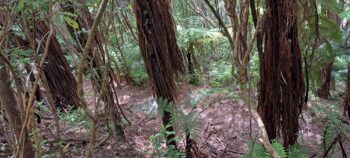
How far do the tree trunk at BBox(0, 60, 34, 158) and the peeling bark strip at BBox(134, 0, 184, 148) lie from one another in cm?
112

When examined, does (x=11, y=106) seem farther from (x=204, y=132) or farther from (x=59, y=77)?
(x=204, y=132)

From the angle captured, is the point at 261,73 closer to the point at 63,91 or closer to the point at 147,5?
the point at 147,5

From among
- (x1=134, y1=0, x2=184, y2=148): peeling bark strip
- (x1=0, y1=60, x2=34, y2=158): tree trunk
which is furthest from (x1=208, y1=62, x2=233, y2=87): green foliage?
(x1=0, y1=60, x2=34, y2=158): tree trunk

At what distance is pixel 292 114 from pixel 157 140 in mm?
1209

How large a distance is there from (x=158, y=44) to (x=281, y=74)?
3.43 feet

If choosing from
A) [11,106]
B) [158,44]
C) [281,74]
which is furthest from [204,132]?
[11,106]

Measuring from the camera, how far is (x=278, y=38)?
2.39m

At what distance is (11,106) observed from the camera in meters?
2.14

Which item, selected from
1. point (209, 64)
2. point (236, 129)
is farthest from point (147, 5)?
point (209, 64)

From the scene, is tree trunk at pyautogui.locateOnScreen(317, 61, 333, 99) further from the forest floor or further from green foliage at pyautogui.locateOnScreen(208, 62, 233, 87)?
green foliage at pyautogui.locateOnScreen(208, 62, 233, 87)

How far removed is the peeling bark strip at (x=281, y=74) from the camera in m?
2.33

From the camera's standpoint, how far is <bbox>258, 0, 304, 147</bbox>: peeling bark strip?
91.8 inches

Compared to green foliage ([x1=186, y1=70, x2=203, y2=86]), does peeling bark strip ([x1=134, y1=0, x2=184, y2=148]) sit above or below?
above

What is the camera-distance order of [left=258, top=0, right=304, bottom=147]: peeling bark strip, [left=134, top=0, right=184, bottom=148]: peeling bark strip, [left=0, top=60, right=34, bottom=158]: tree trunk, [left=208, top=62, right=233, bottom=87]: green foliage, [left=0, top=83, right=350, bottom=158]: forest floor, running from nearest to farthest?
[left=0, top=60, right=34, bottom=158]: tree trunk, [left=258, top=0, right=304, bottom=147]: peeling bark strip, [left=134, top=0, right=184, bottom=148]: peeling bark strip, [left=0, top=83, right=350, bottom=158]: forest floor, [left=208, top=62, right=233, bottom=87]: green foliage
